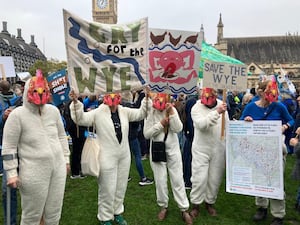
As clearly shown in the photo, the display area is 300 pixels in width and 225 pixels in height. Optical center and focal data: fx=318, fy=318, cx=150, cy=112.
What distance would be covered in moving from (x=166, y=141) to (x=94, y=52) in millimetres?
1749

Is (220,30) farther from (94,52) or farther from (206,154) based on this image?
(94,52)

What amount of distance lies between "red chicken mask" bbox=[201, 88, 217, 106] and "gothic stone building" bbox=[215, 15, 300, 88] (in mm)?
69802

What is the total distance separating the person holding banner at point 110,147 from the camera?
14.8 ft

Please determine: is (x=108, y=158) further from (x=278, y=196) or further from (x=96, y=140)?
(x=278, y=196)

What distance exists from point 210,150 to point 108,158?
1.61 metres

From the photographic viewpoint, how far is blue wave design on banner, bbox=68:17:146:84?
13.9 ft

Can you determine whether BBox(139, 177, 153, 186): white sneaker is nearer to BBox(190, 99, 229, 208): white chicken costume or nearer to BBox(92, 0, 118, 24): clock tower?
BBox(190, 99, 229, 208): white chicken costume

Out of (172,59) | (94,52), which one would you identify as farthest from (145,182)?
(94,52)

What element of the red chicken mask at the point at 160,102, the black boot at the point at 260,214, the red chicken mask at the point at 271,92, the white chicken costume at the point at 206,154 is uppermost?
the red chicken mask at the point at 271,92

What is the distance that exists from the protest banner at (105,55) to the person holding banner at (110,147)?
256mm

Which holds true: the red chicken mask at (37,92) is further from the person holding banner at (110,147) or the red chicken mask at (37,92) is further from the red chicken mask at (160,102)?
the red chicken mask at (160,102)

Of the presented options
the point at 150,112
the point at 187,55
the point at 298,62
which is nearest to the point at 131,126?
the point at 150,112

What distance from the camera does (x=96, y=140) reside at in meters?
4.61

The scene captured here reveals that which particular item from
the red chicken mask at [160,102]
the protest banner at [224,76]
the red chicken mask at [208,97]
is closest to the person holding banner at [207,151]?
the red chicken mask at [208,97]
